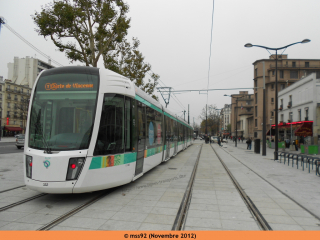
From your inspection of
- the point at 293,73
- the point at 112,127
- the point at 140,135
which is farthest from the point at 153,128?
the point at 293,73

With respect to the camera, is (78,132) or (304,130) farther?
(304,130)

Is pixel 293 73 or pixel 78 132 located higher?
pixel 293 73

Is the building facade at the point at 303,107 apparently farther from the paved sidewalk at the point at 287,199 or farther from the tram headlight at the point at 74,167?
the tram headlight at the point at 74,167

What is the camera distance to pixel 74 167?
571 cm

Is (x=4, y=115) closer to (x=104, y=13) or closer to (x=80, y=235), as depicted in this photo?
(x=104, y=13)

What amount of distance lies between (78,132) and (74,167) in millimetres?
828

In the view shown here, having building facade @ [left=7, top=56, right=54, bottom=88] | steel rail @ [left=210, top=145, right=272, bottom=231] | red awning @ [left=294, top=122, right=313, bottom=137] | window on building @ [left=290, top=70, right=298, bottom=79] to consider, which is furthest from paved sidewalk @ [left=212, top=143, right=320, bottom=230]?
building facade @ [left=7, top=56, right=54, bottom=88]

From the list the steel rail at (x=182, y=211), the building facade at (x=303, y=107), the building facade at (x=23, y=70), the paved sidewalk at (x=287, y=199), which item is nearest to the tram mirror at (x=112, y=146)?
the steel rail at (x=182, y=211)

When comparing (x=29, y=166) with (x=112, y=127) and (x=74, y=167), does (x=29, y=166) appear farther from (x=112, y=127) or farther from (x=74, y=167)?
(x=112, y=127)

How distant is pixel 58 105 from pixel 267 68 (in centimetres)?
5935

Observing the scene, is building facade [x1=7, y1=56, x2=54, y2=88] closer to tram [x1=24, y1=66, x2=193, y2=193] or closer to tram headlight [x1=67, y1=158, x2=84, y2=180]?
tram [x1=24, y1=66, x2=193, y2=193]

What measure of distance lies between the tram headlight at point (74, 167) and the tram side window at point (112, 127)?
16.8 inches

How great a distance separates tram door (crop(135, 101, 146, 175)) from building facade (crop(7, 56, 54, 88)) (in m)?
73.4

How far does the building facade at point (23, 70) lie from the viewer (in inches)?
2854
